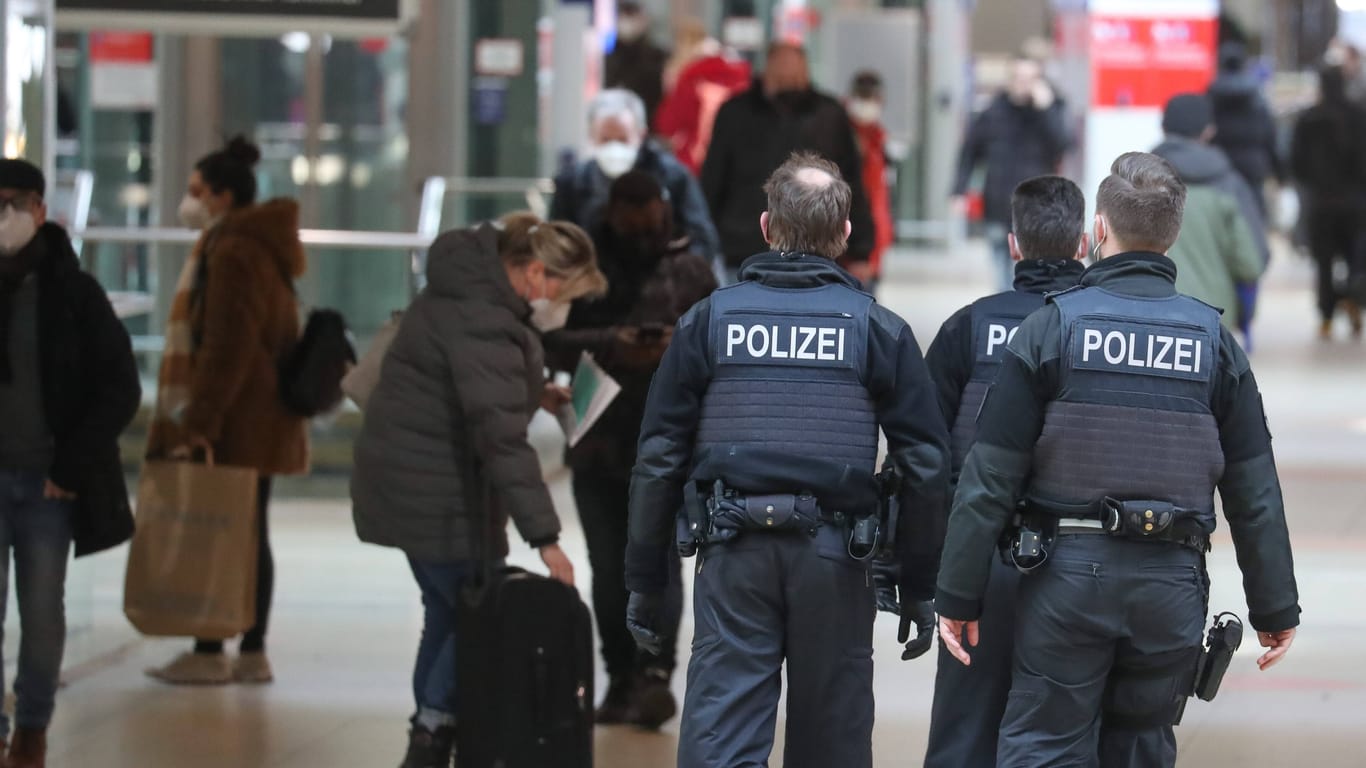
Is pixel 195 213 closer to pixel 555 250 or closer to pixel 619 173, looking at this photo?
pixel 619 173

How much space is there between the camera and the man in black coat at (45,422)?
6020 millimetres

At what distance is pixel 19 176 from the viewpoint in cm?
607

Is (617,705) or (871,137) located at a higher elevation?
(871,137)

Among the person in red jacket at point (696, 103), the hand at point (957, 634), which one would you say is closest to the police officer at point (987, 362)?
the hand at point (957, 634)

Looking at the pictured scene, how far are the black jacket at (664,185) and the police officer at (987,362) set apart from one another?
2.79 metres

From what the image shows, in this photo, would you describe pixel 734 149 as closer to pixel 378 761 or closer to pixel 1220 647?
pixel 378 761

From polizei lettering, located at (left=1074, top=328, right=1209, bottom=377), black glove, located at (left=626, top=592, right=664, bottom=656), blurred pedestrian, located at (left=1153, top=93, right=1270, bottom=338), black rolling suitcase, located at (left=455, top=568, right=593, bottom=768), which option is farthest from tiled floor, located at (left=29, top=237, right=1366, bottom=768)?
polizei lettering, located at (left=1074, top=328, right=1209, bottom=377)

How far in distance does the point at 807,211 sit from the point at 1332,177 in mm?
13225

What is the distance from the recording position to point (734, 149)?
1011 cm

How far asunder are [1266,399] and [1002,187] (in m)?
3.50

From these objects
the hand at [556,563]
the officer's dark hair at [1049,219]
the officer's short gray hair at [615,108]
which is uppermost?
the officer's short gray hair at [615,108]

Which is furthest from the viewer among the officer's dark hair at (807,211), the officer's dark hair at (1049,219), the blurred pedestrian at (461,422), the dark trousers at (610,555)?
the dark trousers at (610,555)

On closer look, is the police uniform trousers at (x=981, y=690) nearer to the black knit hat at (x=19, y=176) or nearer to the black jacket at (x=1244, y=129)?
the black knit hat at (x=19, y=176)

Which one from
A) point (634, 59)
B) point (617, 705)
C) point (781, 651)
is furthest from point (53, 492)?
point (634, 59)
